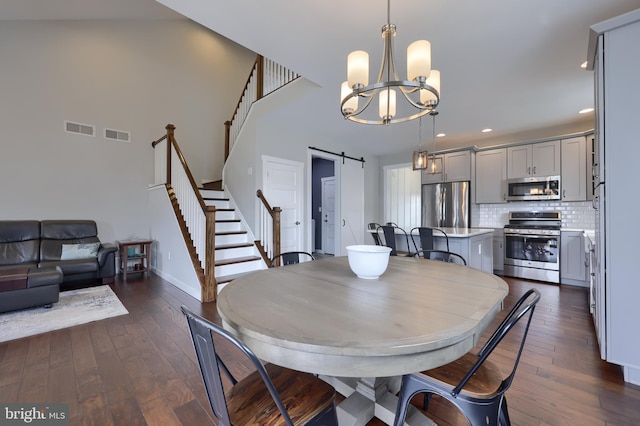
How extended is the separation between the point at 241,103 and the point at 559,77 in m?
4.88

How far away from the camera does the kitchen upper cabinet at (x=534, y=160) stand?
449cm

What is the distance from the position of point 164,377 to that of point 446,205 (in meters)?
5.22

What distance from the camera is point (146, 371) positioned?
193cm

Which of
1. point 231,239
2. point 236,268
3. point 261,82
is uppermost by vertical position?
point 261,82

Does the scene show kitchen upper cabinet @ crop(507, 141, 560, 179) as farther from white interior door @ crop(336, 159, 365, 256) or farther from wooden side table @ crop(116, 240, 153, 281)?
wooden side table @ crop(116, 240, 153, 281)

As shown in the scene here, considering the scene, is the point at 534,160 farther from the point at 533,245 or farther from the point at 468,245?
the point at 468,245

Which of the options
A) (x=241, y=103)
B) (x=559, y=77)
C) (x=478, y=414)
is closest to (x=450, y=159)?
(x=559, y=77)

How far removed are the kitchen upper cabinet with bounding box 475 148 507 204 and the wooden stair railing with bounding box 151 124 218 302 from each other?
15.7 ft

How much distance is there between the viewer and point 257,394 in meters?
1.02

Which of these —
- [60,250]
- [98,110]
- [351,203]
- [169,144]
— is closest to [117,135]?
[98,110]

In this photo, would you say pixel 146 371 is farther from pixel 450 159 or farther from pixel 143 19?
pixel 143 19

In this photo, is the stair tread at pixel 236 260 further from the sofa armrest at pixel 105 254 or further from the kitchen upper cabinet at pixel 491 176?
the kitchen upper cabinet at pixel 491 176

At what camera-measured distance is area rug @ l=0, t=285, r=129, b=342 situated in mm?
2537

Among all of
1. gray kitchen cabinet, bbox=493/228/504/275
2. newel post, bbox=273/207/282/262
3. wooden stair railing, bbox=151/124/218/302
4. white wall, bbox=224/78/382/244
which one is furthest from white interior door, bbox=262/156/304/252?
gray kitchen cabinet, bbox=493/228/504/275
